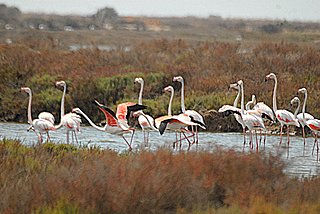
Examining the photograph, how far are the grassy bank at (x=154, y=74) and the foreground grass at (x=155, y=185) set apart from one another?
10457mm

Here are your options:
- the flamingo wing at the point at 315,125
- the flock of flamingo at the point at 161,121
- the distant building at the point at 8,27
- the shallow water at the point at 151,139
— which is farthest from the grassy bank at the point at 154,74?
the distant building at the point at 8,27

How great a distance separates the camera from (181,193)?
7.79 metres

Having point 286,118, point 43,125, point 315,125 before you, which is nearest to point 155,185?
point 43,125

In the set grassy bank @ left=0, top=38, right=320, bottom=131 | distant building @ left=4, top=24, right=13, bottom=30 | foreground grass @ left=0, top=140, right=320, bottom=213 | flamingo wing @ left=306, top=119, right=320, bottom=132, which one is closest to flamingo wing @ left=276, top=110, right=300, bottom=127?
flamingo wing @ left=306, top=119, right=320, bottom=132

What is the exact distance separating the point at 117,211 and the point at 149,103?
13039 mm

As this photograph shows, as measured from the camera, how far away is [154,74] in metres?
22.5

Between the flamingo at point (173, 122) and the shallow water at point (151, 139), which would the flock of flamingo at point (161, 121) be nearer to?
the flamingo at point (173, 122)

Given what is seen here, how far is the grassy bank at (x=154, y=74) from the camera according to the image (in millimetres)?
20484

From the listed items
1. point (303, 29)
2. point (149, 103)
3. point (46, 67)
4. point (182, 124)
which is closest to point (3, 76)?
point (46, 67)

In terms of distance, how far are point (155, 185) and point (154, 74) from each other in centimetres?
1506

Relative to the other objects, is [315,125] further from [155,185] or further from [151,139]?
[155,185]

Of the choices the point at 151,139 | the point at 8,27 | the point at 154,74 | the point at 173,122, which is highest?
the point at 8,27

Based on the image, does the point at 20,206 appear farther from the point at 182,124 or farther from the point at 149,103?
the point at 149,103

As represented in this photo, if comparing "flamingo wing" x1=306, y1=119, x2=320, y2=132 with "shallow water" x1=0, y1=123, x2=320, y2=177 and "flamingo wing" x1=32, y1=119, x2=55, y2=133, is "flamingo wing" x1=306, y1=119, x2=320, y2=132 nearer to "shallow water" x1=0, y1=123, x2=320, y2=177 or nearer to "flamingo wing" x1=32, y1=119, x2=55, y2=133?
"shallow water" x1=0, y1=123, x2=320, y2=177
